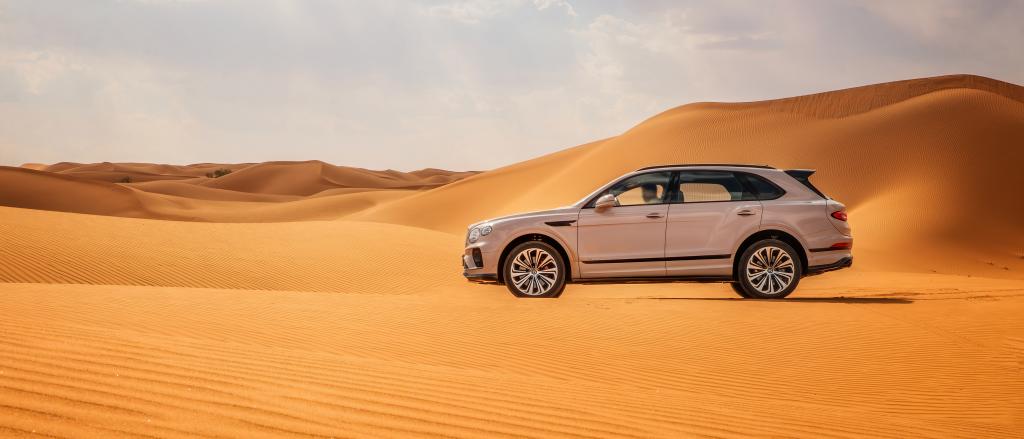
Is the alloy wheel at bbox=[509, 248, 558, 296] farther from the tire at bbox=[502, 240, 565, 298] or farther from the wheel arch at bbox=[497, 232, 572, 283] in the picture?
the wheel arch at bbox=[497, 232, 572, 283]

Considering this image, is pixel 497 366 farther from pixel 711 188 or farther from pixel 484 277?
pixel 711 188

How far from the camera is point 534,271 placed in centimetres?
1031

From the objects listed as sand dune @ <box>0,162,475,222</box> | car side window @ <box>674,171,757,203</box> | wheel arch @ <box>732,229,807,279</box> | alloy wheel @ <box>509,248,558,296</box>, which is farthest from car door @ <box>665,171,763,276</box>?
sand dune @ <box>0,162,475,222</box>

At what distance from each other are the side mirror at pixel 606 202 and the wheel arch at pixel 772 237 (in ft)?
6.03

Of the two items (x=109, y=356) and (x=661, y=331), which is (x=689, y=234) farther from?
(x=109, y=356)

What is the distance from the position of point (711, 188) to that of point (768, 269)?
1.38 meters

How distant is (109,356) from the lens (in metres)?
4.24

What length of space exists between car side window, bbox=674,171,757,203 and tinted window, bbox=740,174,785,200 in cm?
9

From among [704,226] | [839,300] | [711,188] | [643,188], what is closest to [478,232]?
[643,188]

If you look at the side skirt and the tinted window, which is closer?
the side skirt

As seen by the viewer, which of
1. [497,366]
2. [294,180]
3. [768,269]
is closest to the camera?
[497,366]

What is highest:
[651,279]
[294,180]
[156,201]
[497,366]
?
[294,180]

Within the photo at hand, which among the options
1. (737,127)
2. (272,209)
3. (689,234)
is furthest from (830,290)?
(272,209)

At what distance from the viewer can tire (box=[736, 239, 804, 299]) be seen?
1027 centimetres
